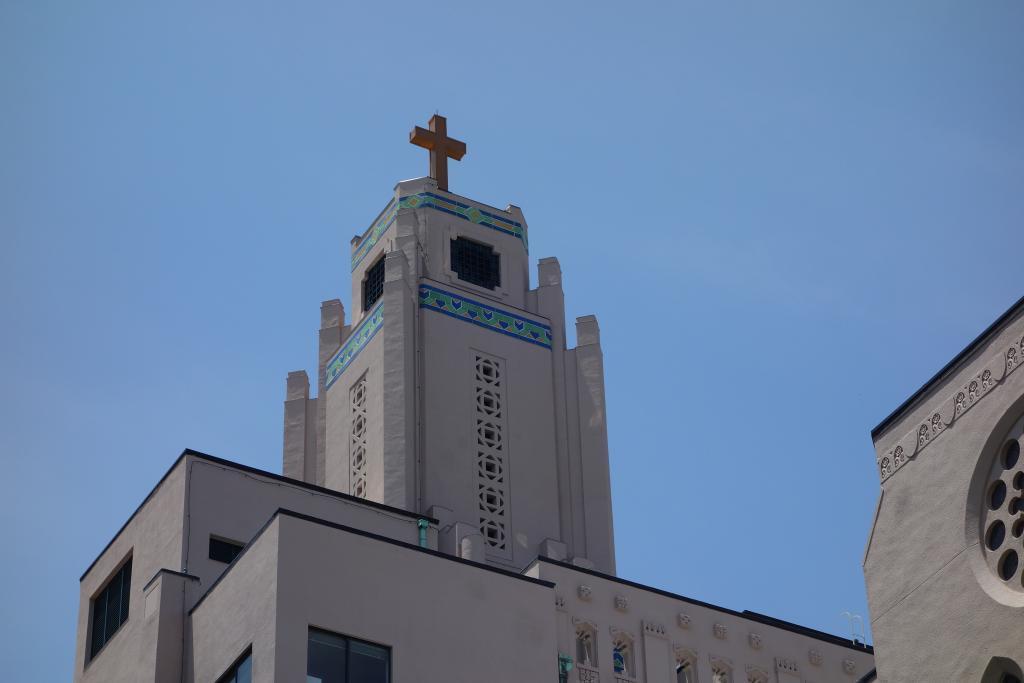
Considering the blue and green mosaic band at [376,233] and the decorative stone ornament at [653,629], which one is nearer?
the decorative stone ornament at [653,629]

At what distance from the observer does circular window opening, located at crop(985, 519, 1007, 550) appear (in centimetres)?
2239

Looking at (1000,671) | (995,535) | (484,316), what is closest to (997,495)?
(995,535)

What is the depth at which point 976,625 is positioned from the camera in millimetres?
22109

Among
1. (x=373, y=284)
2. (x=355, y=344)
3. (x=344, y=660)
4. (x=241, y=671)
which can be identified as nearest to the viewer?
(x=344, y=660)

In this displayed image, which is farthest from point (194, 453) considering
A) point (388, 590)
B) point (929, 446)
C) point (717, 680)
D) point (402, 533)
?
point (929, 446)

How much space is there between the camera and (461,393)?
44.1 m

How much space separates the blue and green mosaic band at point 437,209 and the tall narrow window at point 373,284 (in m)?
0.74

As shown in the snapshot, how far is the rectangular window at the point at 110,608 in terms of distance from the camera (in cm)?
3356

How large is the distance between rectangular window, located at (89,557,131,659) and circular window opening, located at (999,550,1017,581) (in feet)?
52.7

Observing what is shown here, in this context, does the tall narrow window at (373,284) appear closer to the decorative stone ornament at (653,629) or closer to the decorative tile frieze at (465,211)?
the decorative tile frieze at (465,211)

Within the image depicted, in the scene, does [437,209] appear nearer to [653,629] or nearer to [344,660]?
[653,629]

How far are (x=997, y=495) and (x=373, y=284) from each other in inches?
1036

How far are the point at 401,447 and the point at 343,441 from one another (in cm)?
273

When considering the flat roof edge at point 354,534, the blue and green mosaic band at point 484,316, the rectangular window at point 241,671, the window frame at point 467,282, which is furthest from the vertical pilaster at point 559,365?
the rectangular window at point 241,671
